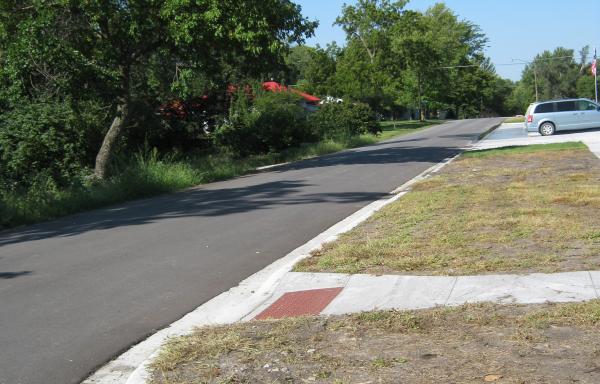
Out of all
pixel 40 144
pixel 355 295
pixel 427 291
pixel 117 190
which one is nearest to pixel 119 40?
pixel 40 144

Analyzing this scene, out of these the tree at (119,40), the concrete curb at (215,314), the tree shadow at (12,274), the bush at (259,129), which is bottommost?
the concrete curb at (215,314)

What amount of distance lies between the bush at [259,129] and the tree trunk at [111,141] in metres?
10.8

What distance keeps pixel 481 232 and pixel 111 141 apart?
17.1 metres

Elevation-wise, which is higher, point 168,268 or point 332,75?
point 332,75

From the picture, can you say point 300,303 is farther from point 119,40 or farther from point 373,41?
point 373,41

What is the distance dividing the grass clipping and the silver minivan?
19671 millimetres

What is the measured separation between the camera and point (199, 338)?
5.49 m

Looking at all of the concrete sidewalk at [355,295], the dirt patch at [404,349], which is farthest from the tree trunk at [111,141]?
the dirt patch at [404,349]

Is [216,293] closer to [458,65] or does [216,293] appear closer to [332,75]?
[332,75]

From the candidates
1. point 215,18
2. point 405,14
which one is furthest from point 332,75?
point 215,18

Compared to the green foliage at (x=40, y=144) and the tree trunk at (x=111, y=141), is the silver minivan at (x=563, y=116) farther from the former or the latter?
the green foliage at (x=40, y=144)

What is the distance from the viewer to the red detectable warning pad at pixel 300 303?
625 centimetres

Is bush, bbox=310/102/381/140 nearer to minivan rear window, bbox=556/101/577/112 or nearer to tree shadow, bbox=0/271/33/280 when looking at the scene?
minivan rear window, bbox=556/101/577/112

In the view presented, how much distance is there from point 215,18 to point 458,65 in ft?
297
